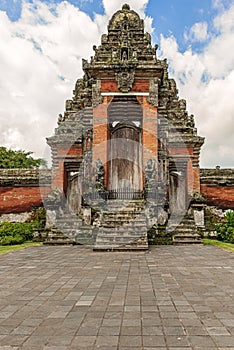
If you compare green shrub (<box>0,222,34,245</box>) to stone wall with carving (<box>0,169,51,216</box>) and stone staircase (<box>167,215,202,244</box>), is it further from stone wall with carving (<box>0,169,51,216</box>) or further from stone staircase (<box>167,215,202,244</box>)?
stone staircase (<box>167,215,202,244</box>)

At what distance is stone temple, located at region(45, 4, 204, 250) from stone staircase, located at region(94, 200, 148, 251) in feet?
0.16

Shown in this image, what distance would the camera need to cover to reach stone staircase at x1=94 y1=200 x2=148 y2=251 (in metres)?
11.3

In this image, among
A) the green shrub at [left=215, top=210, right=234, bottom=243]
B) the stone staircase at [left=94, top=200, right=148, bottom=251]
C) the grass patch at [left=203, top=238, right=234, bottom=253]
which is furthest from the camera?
the green shrub at [left=215, top=210, right=234, bottom=243]

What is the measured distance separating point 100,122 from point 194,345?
1258 centimetres

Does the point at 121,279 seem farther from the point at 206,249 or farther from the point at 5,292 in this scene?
the point at 206,249

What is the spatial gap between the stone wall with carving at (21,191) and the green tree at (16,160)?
17.5 meters

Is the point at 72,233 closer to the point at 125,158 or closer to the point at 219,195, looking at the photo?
the point at 125,158

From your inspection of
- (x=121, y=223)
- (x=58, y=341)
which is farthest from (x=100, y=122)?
(x=58, y=341)

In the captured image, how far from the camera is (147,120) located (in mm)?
15266

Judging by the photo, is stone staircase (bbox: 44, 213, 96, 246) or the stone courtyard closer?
the stone courtyard

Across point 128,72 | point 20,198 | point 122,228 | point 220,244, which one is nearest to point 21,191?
point 20,198

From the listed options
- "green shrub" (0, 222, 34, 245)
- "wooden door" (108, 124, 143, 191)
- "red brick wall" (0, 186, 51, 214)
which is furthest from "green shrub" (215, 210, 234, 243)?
"red brick wall" (0, 186, 51, 214)

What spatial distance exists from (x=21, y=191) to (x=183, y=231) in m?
9.18

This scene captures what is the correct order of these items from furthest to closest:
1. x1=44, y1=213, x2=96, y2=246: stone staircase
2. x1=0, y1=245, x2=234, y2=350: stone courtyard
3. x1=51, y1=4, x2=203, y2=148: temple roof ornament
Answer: x1=51, y1=4, x2=203, y2=148: temple roof ornament
x1=44, y1=213, x2=96, y2=246: stone staircase
x1=0, y1=245, x2=234, y2=350: stone courtyard
